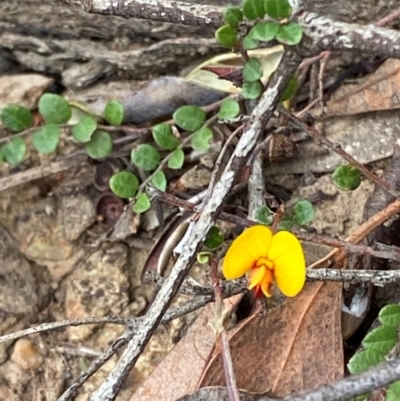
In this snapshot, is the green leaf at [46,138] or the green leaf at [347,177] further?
the green leaf at [46,138]

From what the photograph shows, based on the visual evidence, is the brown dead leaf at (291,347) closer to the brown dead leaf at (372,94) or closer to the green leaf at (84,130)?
the brown dead leaf at (372,94)

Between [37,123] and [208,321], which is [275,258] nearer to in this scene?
[208,321]

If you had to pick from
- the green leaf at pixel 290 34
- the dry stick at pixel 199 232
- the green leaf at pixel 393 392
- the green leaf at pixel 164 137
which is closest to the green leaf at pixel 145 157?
the green leaf at pixel 164 137

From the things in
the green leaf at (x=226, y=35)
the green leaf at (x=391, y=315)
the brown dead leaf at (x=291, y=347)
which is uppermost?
the green leaf at (x=226, y=35)

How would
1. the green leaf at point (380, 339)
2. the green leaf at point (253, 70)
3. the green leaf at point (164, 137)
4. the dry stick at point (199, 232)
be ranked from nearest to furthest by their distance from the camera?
1. the dry stick at point (199, 232)
2. the green leaf at point (380, 339)
3. the green leaf at point (253, 70)
4. the green leaf at point (164, 137)

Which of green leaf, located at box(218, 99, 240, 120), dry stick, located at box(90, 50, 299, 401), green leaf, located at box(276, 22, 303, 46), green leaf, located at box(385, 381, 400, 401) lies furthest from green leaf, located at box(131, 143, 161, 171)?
green leaf, located at box(385, 381, 400, 401)

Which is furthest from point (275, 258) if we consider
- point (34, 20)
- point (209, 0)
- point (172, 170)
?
point (34, 20)

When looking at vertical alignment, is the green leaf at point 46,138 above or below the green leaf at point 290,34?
below

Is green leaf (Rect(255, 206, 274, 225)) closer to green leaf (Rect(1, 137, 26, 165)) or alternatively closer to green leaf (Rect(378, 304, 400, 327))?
green leaf (Rect(378, 304, 400, 327))

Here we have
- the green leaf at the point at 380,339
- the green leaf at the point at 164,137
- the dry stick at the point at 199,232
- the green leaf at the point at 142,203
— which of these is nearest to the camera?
the dry stick at the point at 199,232
